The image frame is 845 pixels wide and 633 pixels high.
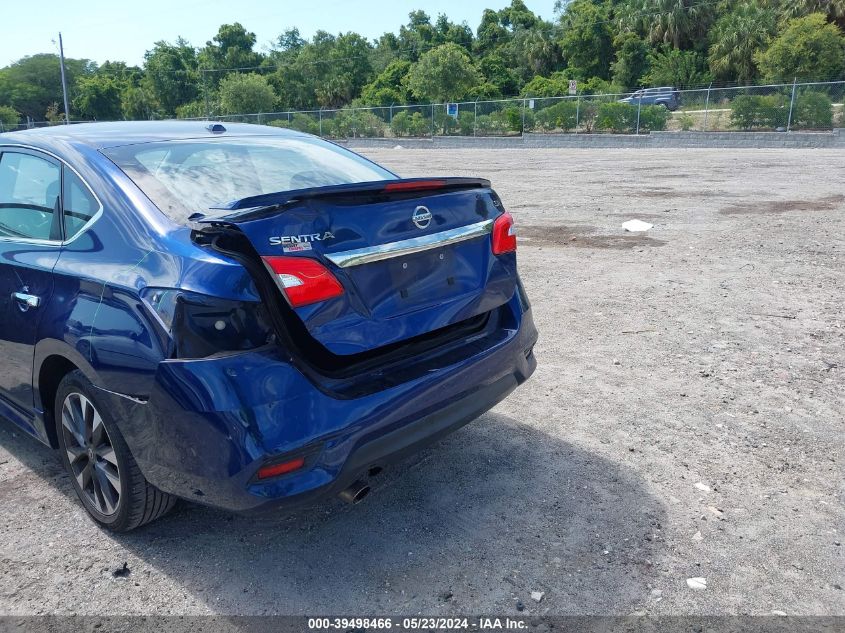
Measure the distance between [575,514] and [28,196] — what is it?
3006 mm

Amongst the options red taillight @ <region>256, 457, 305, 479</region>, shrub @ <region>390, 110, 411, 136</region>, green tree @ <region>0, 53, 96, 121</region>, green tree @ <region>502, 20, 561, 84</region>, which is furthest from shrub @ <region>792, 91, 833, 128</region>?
green tree @ <region>0, 53, 96, 121</region>

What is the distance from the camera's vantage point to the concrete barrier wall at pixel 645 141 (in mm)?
27469

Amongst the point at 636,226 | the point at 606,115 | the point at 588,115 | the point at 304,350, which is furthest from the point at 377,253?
the point at 588,115

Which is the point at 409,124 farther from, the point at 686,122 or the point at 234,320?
the point at 234,320

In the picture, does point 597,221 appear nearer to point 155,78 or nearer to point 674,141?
point 674,141

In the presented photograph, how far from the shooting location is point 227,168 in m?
3.27

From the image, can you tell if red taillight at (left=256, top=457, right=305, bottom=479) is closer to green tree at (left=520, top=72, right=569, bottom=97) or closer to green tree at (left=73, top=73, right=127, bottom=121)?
green tree at (left=520, top=72, right=569, bottom=97)

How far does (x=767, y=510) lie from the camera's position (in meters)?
3.04

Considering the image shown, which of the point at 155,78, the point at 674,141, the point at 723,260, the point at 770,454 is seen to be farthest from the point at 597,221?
the point at 155,78

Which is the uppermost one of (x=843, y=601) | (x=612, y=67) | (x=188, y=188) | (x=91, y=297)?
(x=612, y=67)

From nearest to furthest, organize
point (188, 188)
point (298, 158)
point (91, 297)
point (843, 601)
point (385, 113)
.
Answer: point (843, 601)
point (91, 297)
point (188, 188)
point (298, 158)
point (385, 113)

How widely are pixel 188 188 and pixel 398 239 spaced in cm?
96

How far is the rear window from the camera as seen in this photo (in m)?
2.86

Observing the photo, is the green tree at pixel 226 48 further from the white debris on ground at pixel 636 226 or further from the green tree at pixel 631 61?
the white debris on ground at pixel 636 226
